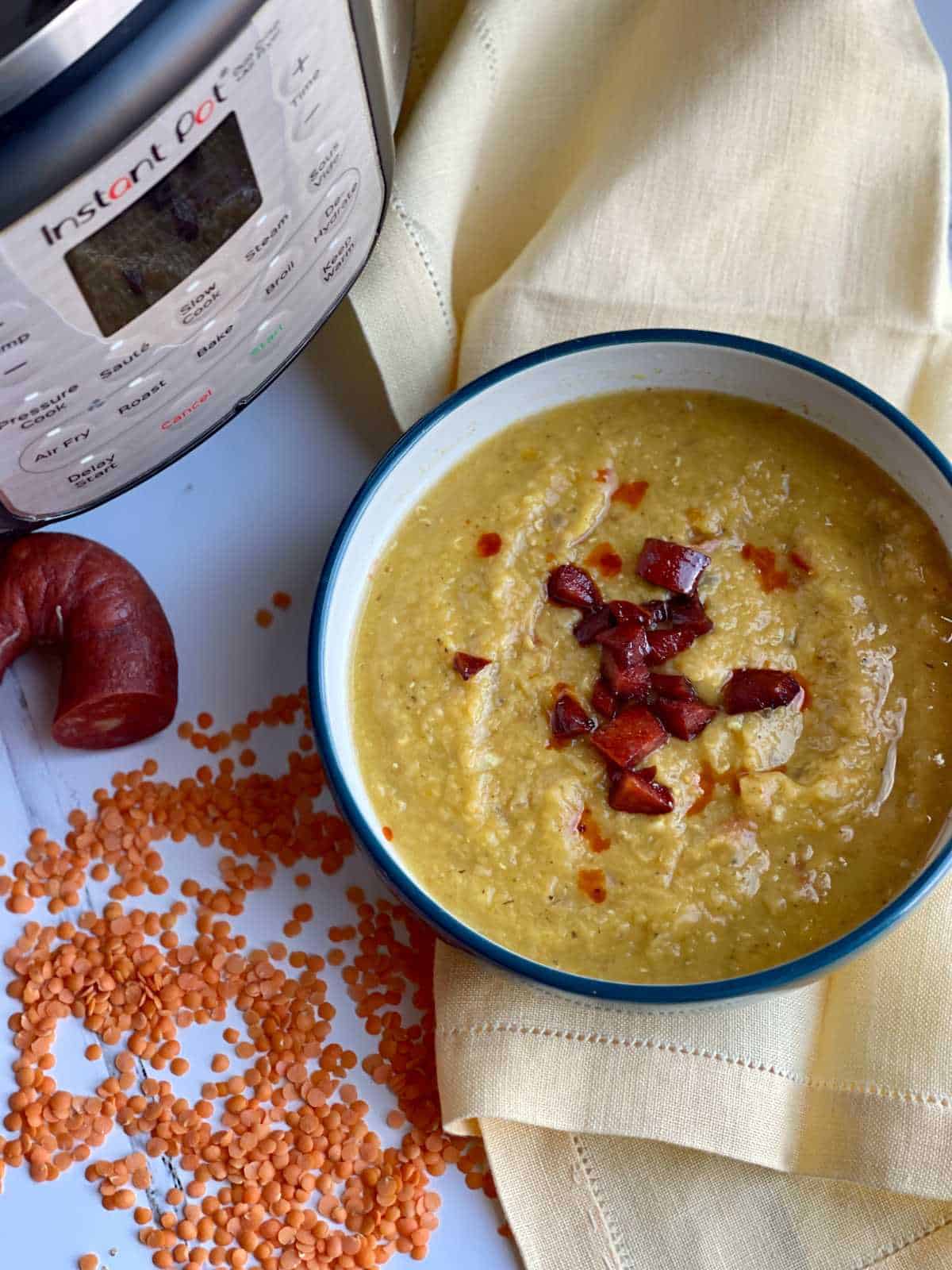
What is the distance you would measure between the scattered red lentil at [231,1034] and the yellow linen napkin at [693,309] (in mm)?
105

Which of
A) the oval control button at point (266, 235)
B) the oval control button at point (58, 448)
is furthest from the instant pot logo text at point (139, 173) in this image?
the oval control button at point (58, 448)

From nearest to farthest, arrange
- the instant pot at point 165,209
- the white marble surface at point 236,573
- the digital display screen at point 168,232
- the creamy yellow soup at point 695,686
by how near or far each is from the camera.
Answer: the instant pot at point 165,209 < the digital display screen at point 168,232 < the creamy yellow soup at point 695,686 < the white marble surface at point 236,573

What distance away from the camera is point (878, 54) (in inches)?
73.4

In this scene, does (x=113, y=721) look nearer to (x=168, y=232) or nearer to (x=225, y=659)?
(x=225, y=659)

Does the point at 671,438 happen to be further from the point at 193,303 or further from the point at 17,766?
the point at 17,766

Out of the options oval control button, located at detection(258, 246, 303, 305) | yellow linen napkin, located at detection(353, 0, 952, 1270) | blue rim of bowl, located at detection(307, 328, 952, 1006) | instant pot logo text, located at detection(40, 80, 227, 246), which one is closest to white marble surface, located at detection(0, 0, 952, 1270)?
yellow linen napkin, located at detection(353, 0, 952, 1270)

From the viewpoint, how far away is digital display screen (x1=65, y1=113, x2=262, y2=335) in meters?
1.18

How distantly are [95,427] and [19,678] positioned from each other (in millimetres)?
551

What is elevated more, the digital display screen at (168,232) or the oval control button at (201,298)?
the digital display screen at (168,232)

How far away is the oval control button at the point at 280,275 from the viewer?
1420 mm

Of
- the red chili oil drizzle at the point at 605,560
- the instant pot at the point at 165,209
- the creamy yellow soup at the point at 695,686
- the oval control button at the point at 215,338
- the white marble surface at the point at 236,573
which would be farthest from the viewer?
the white marble surface at the point at 236,573

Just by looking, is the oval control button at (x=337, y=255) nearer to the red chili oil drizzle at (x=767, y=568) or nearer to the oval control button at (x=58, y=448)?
the oval control button at (x=58, y=448)

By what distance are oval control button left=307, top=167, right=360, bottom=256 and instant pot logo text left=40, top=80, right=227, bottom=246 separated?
0.91ft

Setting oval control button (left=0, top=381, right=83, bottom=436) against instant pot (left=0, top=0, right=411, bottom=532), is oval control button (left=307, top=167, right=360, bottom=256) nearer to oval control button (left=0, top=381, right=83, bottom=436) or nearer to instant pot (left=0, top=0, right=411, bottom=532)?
instant pot (left=0, top=0, right=411, bottom=532)
